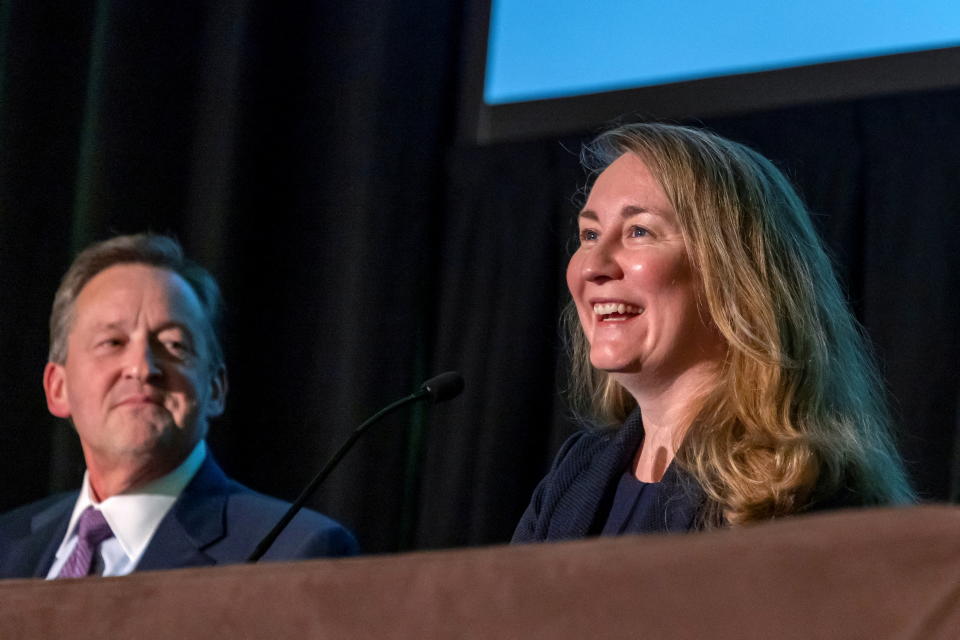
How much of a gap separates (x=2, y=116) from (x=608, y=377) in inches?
66.1

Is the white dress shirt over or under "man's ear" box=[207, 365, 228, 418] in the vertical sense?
under

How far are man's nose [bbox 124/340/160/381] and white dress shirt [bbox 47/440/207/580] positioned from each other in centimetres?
18

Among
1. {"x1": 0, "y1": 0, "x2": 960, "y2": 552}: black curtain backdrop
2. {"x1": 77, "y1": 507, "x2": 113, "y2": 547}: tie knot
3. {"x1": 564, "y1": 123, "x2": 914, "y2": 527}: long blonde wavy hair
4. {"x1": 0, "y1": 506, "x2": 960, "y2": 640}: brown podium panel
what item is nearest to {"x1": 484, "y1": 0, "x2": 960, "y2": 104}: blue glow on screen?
{"x1": 0, "y1": 0, "x2": 960, "y2": 552}: black curtain backdrop

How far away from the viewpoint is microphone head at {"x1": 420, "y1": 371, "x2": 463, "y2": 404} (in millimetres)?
1804

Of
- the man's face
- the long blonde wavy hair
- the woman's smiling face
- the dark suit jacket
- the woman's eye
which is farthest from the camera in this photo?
the man's face

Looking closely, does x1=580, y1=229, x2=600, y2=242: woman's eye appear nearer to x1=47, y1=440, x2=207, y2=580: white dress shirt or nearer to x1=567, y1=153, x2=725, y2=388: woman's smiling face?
x1=567, y1=153, x2=725, y2=388: woman's smiling face

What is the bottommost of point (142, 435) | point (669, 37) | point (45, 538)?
point (45, 538)

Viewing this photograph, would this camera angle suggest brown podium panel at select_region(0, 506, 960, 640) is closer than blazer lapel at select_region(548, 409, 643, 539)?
Yes

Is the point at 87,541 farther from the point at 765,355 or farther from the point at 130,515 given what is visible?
the point at 765,355

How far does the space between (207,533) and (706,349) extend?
0.99 meters

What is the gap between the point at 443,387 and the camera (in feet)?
5.94

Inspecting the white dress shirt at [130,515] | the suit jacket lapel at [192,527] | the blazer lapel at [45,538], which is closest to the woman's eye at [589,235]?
the suit jacket lapel at [192,527]

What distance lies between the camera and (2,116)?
2.86m

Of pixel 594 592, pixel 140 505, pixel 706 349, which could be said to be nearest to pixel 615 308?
pixel 706 349
